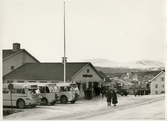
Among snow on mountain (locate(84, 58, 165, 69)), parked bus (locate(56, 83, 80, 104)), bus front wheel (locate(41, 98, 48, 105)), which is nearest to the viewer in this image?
snow on mountain (locate(84, 58, 165, 69))

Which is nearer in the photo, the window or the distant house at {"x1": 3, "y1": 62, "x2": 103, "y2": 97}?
the distant house at {"x1": 3, "y1": 62, "x2": 103, "y2": 97}

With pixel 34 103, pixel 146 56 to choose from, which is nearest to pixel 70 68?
pixel 34 103

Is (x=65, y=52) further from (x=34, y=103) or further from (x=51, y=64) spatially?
(x=34, y=103)

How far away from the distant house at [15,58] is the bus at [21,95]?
0.57m

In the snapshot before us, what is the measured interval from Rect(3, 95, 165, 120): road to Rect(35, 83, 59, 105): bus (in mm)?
552

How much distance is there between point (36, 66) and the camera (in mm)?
9555

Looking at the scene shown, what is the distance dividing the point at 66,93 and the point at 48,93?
64cm

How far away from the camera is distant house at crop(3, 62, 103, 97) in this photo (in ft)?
31.1

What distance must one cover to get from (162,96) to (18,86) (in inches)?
176

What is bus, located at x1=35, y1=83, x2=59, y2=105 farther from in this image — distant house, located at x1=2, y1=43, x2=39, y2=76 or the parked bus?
distant house, located at x1=2, y1=43, x2=39, y2=76

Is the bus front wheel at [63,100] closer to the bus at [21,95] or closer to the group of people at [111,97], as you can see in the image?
the bus at [21,95]

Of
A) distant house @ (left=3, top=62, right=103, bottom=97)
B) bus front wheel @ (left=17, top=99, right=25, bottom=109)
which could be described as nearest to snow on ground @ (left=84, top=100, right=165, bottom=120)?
distant house @ (left=3, top=62, right=103, bottom=97)

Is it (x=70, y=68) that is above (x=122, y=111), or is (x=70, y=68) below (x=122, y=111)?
above

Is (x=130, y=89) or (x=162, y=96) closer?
(x=162, y=96)
